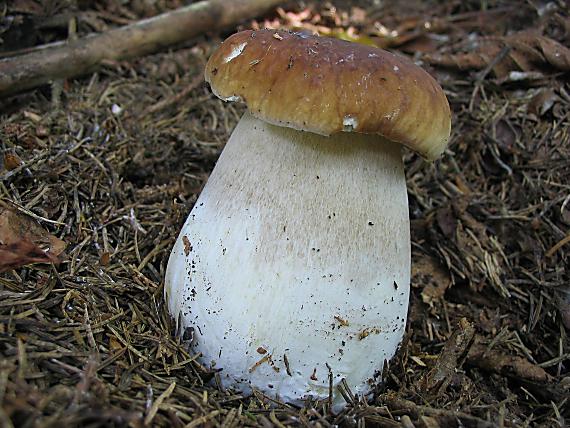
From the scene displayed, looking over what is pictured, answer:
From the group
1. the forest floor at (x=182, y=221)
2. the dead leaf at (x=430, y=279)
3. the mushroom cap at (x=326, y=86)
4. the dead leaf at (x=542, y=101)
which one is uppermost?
the mushroom cap at (x=326, y=86)

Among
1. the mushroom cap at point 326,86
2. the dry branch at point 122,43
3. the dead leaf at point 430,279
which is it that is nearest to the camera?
the mushroom cap at point 326,86

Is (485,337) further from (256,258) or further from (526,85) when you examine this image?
(526,85)

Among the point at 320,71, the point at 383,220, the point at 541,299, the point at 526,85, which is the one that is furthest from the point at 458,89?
the point at 320,71

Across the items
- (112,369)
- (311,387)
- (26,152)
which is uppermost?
(26,152)

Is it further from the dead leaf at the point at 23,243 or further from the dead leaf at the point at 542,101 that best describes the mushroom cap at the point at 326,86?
the dead leaf at the point at 542,101

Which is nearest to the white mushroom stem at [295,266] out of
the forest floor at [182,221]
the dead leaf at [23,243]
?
the forest floor at [182,221]

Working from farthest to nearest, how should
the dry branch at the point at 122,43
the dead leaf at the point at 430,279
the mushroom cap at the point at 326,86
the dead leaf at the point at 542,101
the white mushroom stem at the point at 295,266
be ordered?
the dead leaf at the point at 542,101 < the dry branch at the point at 122,43 < the dead leaf at the point at 430,279 < the white mushroom stem at the point at 295,266 < the mushroom cap at the point at 326,86

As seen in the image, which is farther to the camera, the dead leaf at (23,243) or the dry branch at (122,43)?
the dry branch at (122,43)

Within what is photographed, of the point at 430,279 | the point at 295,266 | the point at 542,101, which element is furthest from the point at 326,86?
the point at 542,101
